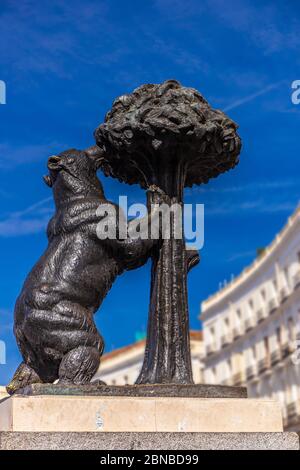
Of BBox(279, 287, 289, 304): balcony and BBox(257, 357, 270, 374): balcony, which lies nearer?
BBox(279, 287, 289, 304): balcony

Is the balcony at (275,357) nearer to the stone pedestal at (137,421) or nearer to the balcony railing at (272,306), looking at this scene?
the balcony railing at (272,306)

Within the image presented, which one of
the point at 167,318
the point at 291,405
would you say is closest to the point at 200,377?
the point at 291,405

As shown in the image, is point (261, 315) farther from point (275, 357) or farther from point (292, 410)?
point (292, 410)

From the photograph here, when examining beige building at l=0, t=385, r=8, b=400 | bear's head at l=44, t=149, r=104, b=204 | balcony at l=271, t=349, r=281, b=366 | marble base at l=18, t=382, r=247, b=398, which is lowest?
marble base at l=18, t=382, r=247, b=398

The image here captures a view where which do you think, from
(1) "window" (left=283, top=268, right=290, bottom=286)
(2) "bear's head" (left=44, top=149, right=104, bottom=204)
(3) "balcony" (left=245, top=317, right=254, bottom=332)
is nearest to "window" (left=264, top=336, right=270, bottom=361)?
(3) "balcony" (left=245, top=317, right=254, bottom=332)

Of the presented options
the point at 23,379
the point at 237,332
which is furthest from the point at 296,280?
the point at 23,379

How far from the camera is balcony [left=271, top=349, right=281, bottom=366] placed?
165ft

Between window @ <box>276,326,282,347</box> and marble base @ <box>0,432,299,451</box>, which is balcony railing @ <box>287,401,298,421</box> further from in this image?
marble base @ <box>0,432,299,451</box>

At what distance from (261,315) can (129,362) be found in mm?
15502

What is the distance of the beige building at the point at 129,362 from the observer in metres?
64.6

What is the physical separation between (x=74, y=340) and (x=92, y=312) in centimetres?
40

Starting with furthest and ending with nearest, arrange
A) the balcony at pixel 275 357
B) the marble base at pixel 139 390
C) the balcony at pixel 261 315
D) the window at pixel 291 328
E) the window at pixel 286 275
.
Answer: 1. the balcony at pixel 261 315
2. the balcony at pixel 275 357
3. the window at pixel 286 275
4. the window at pixel 291 328
5. the marble base at pixel 139 390

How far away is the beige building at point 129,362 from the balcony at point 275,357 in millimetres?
12444

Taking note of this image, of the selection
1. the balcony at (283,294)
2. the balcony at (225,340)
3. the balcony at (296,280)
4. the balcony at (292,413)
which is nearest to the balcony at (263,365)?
the balcony at (283,294)
